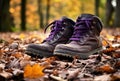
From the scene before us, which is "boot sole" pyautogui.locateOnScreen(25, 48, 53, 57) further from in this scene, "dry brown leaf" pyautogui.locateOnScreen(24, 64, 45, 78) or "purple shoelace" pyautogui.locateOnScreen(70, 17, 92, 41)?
"dry brown leaf" pyautogui.locateOnScreen(24, 64, 45, 78)

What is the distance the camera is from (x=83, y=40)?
3.76 metres

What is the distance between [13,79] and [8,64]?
23.5 inches

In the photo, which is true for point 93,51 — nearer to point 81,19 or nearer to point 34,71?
point 81,19

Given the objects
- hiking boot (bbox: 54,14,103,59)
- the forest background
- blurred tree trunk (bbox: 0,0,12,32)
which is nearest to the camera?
hiking boot (bbox: 54,14,103,59)

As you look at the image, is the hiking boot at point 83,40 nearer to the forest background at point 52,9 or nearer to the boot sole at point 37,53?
the boot sole at point 37,53

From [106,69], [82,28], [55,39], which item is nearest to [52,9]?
[55,39]

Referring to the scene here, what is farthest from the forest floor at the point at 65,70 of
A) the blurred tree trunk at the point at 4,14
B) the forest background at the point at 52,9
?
the forest background at the point at 52,9

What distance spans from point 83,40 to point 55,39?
343mm

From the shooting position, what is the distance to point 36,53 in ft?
12.6

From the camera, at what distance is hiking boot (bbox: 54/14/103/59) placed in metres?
3.60

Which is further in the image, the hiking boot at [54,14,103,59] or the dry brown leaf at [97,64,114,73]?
the hiking boot at [54,14,103,59]


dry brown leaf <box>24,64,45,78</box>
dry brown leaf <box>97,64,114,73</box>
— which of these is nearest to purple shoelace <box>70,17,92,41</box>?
dry brown leaf <box>97,64,114,73</box>

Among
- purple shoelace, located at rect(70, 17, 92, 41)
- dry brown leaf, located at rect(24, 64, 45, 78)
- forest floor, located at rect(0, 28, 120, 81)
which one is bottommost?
forest floor, located at rect(0, 28, 120, 81)

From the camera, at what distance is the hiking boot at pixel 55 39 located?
12.5 feet
